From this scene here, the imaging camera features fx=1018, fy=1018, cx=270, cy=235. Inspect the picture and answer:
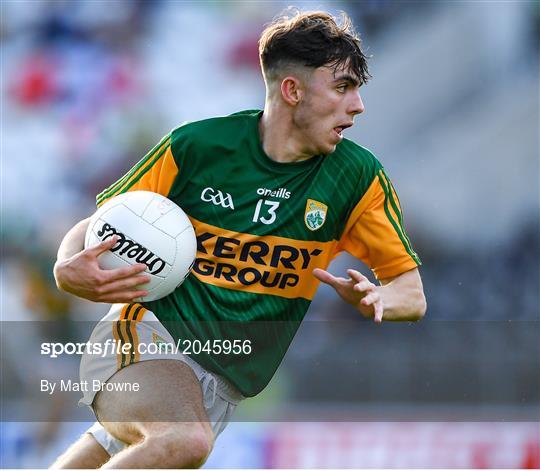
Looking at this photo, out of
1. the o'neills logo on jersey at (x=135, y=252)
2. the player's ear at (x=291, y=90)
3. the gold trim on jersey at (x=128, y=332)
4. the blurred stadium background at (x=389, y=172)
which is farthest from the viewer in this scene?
the blurred stadium background at (x=389, y=172)

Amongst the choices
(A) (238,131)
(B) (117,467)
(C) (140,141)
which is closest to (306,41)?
(A) (238,131)

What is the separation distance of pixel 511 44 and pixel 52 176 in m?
5.73

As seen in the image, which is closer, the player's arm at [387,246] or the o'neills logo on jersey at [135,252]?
the o'neills logo on jersey at [135,252]

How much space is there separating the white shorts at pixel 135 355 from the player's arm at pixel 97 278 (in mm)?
226

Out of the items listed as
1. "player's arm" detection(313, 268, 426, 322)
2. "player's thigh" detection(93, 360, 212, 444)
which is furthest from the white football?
"player's arm" detection(313, 268, 426, 322)

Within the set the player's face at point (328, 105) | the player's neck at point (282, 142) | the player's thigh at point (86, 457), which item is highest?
the player's face at point (328, 105)

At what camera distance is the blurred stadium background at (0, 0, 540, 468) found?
25.4 feet

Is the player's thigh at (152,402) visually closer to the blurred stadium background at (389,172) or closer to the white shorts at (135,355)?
the white shorts at (135,355)

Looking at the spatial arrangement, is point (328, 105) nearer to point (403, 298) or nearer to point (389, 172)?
point (403, 298)

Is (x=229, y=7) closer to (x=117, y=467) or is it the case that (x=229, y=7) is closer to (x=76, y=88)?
(x=76, y=88)

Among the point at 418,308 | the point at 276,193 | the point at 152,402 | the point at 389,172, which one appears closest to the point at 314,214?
the point at 276,193

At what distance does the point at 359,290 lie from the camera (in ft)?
12.0

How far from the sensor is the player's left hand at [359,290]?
3652mm

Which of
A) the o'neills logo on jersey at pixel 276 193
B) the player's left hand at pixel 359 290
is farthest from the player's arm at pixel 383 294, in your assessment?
the o'neills logo on jersey at pixel 276 193
